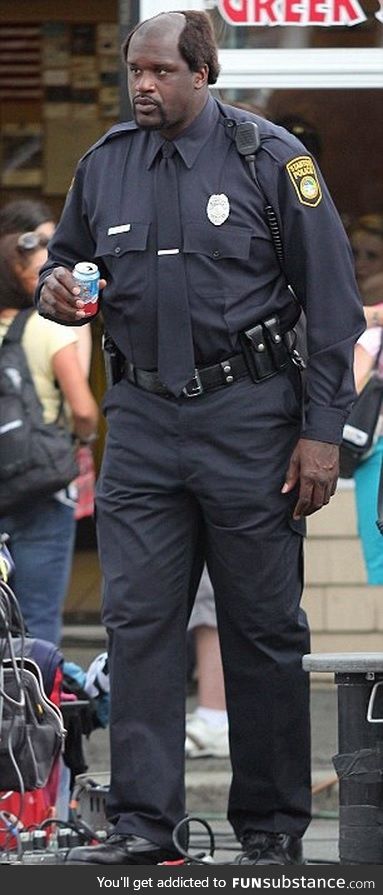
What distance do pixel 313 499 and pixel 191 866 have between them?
95cm

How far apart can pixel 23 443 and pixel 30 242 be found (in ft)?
2.29

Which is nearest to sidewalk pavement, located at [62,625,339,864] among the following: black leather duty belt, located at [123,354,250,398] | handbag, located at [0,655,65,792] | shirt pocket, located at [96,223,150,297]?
handbag, located at [0,655,65,792]

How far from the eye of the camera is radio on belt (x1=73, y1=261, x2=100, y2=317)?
16.2 feet

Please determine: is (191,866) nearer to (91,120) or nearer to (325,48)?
(325,48)

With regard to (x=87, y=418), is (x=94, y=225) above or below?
above

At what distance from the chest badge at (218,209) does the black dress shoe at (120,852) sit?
5.08 feet

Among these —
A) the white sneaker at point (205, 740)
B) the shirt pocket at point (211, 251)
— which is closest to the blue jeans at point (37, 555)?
the white sneaker at point (205, 740)

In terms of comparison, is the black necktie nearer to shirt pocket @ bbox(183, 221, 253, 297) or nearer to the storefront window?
shirt pocket @ bbox(183, 221, 253, 297)

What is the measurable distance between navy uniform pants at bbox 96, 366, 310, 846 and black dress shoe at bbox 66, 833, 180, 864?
1.1 inches

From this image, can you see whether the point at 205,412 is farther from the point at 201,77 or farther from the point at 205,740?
the point at 205,740

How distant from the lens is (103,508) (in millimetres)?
5195

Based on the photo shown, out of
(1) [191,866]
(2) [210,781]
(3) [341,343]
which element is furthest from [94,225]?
(2) [210,781]

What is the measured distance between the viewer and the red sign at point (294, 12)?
264 inches

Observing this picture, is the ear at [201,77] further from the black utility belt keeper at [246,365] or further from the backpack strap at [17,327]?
the backpack strap at [17,327]
